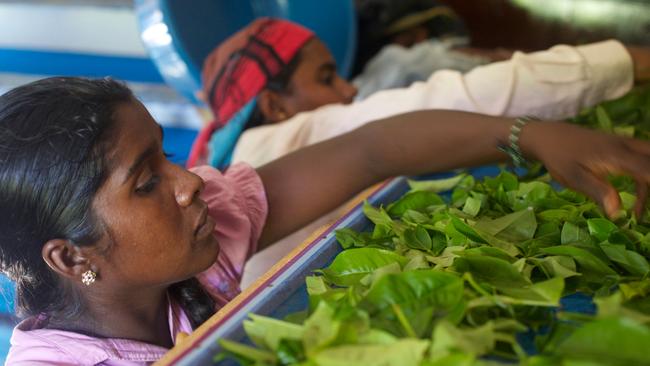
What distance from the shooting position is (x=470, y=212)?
759mm

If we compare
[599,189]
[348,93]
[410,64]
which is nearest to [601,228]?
[599,189]

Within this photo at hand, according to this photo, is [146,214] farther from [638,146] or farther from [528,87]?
[528,87]

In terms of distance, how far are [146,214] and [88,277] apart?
0.31ft

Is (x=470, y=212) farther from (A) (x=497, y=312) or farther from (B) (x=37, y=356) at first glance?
(B) (x=37, y=356)

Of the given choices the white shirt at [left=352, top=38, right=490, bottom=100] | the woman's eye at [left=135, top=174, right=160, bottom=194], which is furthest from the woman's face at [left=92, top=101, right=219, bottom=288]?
the white shirt at [left=352, top=38, right=490, bottom=100]

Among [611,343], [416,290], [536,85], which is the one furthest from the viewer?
[536,85]

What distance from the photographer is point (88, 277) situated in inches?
28.7

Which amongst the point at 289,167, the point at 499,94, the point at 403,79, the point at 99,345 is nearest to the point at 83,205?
the point at 99,345

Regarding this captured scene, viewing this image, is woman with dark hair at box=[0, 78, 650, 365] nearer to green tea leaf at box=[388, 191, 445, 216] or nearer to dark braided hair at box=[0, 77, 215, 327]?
dark braided hair at box=[0, 77, 215, 327]

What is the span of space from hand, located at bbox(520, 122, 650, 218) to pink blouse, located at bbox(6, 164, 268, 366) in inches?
14.2

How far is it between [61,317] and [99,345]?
0.06m

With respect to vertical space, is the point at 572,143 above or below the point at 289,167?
above

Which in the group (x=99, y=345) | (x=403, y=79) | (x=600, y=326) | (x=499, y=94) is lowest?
(x=403, y=79)

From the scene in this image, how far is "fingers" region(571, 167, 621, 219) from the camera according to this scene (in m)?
0.65
